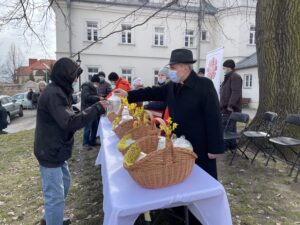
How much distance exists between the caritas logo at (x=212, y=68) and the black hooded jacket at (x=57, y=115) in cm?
375

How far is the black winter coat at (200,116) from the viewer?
2451 mm

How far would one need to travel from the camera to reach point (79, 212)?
332 centimetres

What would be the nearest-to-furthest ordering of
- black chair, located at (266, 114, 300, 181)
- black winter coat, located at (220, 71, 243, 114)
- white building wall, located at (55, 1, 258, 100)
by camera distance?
1. black chair, located at (266, 114, 300, 181)
2. black winter coat, located at (220, 71, 243, 114)
3. white building wall, located at (55, 1, 258, 100)

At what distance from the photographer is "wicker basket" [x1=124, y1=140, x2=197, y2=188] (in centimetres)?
172

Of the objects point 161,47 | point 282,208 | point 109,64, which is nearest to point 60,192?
point 282,208

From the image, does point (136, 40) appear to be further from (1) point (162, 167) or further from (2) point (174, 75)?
(1) point (162, 167)

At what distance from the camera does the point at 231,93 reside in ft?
17.4

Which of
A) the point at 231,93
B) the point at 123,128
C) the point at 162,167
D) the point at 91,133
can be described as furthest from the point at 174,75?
the point at 91,133

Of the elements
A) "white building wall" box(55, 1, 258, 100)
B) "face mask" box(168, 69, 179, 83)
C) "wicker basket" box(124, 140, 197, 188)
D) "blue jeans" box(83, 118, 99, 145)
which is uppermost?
"white building wall" box(55, 1, 258, 100)

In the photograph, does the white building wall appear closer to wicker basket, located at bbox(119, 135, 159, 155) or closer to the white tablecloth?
wicker basket, located at bbox(119, 135, 159, 155)

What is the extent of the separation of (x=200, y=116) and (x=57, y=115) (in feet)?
4.19

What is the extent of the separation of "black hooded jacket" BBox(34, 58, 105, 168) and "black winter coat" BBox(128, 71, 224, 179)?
759mm

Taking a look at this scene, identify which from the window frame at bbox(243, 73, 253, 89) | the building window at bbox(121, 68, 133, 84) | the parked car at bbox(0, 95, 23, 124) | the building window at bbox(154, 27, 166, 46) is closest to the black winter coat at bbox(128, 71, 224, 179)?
the parked car at bbox(0, 95, 23, 124)

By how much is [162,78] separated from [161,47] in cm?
1661
